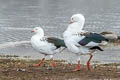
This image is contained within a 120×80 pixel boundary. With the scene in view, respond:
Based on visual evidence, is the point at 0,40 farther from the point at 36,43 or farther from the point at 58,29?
the point at 36,43

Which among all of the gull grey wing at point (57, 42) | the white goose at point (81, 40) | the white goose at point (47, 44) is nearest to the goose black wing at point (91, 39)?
the white goose at point (81, 40)

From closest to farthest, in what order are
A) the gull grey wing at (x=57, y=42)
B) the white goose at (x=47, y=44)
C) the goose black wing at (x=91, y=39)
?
the goose black wing at (x=91, y=39) < the gull grey wing at (x=57, y=42) < the white goose at (x=47, y=44)

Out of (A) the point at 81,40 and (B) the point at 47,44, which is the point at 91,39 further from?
(B) the point at 47,44

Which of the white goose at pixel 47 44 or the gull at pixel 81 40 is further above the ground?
the gull at pixel 81 40

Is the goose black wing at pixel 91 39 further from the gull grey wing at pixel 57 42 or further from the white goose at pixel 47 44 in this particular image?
the white goose at pixel 47 44

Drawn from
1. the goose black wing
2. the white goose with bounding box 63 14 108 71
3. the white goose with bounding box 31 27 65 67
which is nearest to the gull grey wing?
the white goose with bounding box 31 27 65 67

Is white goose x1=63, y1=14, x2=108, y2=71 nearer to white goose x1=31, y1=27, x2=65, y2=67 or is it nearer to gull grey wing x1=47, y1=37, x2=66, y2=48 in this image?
gull grey wing x1=47, y1=37, x2=66, y2=48

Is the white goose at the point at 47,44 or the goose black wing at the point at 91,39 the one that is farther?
the white goose at the point at 47,44

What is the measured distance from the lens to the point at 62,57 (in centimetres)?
2212

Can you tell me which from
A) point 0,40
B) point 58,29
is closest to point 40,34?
point 0,40

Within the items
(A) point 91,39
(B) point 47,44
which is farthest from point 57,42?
(A) point 91,39

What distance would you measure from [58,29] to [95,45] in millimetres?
24608

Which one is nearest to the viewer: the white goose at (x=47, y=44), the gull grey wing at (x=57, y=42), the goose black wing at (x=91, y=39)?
the goose black wing at (x=91, y=39)

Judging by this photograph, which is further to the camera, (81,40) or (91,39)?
(81,40)
